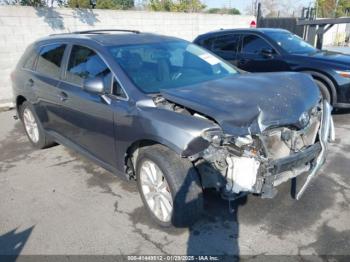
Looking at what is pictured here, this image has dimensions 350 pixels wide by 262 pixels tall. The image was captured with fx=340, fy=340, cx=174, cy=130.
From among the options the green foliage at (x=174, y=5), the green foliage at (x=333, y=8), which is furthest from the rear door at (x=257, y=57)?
the green foliage at (x=333, y=8)

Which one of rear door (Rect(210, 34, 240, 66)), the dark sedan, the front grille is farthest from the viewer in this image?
rear door (Rect(210, 34, 240, 66))

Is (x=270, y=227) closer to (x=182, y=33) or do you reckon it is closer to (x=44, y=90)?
(x=44, y=90)

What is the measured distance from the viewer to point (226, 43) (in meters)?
7.61

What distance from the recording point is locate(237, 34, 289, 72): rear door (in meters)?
6.71

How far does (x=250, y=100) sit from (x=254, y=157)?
22.3 inches

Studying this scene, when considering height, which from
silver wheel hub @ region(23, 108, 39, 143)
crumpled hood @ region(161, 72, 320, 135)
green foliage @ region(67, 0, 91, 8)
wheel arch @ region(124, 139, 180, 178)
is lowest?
silver wheel hub @ region(23, 108, 39, 143)

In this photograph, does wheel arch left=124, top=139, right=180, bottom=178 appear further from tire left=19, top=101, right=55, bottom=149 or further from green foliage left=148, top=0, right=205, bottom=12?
green foliage left=148, top=0, right=205, bottom=12

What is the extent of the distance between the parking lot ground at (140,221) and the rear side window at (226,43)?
3.84m

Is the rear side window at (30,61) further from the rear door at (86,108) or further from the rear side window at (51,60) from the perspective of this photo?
the rear door at (86,108)

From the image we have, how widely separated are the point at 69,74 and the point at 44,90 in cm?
67

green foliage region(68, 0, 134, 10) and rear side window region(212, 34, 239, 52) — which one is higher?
green foliage region(68, 0, 134, 10)

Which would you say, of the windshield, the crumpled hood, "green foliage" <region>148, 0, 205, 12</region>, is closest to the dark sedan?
the windshield

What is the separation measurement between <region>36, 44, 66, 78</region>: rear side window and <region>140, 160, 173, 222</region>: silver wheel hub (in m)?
1.96

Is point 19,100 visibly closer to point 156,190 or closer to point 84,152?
point 84,152
